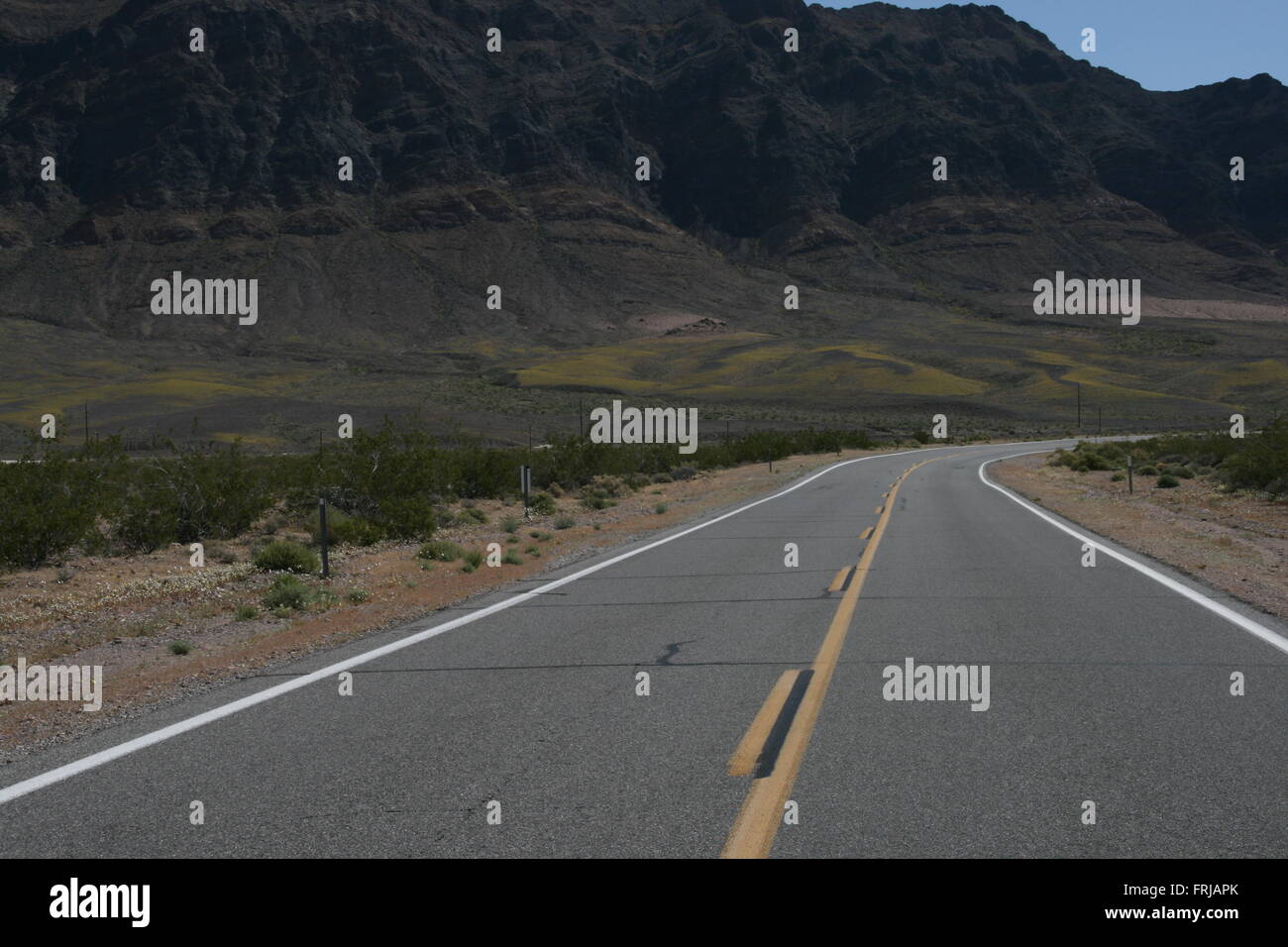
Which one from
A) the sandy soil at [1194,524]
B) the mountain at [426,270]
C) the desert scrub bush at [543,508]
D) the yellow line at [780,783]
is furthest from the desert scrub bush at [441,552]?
the mountain at [426,270]

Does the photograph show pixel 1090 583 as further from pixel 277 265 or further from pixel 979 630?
pixel 277 265

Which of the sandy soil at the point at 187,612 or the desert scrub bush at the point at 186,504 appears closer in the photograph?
the sandy soil at the point at 187,612

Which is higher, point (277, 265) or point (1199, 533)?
point (277, 265)

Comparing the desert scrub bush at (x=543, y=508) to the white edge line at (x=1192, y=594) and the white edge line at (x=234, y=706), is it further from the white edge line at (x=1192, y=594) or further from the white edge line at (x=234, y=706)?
the white edge line at (x=234, y=706)

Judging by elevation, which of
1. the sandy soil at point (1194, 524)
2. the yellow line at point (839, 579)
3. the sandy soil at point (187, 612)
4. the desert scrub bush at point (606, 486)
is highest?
the desert scrub bush at point (606, 486)

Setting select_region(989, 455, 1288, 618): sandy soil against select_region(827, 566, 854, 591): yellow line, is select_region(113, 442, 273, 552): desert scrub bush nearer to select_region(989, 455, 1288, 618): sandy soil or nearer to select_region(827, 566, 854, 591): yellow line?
select_region(827, 566, 854, 591): yellow line

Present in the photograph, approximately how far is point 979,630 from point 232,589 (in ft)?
28.0

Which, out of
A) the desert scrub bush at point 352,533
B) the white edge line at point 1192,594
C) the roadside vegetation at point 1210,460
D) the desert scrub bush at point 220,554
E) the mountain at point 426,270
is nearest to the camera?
the white edge line at point 1192,594

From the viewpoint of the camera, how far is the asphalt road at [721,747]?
15.6 feet

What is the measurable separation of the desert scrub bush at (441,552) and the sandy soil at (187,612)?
324 mm

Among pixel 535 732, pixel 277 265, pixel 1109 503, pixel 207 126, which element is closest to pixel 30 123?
pixel 207 126

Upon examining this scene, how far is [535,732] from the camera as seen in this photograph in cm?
643

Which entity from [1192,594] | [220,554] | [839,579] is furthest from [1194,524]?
[220,554]

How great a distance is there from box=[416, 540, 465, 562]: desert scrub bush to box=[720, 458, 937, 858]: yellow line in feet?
26.9
